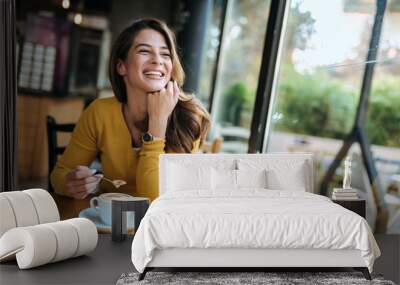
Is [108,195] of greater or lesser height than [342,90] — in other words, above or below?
below

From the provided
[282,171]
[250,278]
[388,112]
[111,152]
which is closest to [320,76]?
[388,112]

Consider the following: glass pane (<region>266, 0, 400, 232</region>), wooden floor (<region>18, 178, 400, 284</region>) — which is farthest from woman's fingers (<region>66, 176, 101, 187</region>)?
glass pane (<region>266, 0, 400, 232</region>)

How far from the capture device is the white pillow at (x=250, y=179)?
5.48 metres

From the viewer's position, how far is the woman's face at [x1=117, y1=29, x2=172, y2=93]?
19.9ft

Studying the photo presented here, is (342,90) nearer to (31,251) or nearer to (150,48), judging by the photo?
(150,48)

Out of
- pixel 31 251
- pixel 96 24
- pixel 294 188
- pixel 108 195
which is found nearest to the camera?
pixel 31 251

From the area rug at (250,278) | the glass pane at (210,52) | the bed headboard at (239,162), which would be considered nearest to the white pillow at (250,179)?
the bed headboard at (239,162)

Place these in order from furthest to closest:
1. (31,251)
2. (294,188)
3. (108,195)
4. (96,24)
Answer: (96,24), (108,195), (294,188), (31,251)

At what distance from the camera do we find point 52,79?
21.5ft

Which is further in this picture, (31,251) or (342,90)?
(342,90)

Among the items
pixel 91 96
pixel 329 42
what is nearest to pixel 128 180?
pixel 91 96

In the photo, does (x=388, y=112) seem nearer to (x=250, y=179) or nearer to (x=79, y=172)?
(x=250, y=179)

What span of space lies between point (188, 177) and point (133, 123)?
862 millimetres

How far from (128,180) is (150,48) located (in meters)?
1.14
